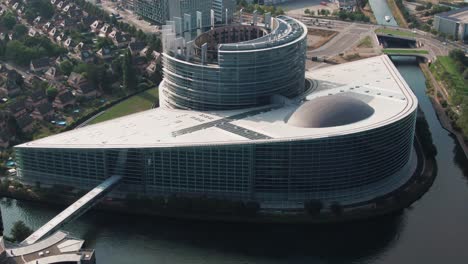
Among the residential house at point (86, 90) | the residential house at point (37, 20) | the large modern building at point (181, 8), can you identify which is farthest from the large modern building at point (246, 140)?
the residential house at point (37, 20)

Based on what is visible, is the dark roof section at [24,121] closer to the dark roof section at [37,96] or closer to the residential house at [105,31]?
the dark roof section at [37,96]

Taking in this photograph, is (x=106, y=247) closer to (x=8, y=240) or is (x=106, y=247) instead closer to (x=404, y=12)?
(x=8, y=240)

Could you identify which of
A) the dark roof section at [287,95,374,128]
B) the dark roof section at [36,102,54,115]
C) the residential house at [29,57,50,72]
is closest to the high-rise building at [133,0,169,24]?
the residential house at [29,57,50,72]

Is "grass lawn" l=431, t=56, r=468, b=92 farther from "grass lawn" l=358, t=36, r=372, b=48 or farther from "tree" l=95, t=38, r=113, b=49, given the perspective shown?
"tree" l=95, t=38, r=113, b=49

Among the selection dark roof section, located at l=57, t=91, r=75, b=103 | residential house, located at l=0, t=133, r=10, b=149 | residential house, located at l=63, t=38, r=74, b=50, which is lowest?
residential house, located at l=0, t=133, r=10, b=149

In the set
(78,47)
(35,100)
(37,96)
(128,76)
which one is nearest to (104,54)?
(78,47)

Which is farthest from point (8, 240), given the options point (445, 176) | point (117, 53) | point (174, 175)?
point (117, 53)
